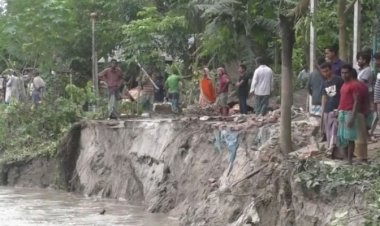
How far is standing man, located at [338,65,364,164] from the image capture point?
1067cm

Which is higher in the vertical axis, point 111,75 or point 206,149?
point 111,75

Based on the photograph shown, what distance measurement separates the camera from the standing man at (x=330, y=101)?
11716 millimetres

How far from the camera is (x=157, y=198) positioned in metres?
16.7

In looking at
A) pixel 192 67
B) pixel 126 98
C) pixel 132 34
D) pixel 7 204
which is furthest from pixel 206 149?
pixel 132 34

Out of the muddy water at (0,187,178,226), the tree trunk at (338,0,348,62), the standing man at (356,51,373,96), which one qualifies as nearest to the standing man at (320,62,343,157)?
the standing man at (356,51,373,96)

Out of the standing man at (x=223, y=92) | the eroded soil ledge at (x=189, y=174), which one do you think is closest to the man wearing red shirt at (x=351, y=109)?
the eroded soil ledge at (x=189, y=174)

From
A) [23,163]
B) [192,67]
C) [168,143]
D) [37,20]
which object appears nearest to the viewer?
[168,143]

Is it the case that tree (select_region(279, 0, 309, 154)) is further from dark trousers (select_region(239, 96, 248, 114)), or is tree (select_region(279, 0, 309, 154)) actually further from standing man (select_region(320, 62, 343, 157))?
dark trousers (select_region(239, 96, 248, 114))

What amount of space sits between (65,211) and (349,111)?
835cm

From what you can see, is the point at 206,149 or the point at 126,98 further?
the point at 126,98

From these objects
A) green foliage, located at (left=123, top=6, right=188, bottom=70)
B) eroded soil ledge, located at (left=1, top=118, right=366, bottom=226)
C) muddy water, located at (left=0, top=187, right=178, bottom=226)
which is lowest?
muddy water, located at (left=0, top=187, right=178, bottom=226)

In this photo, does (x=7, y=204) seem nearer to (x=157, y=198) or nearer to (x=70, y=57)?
(x=157, y=198)

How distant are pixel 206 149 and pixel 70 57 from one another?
1527cm

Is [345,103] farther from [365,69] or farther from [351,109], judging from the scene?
[365,69]
